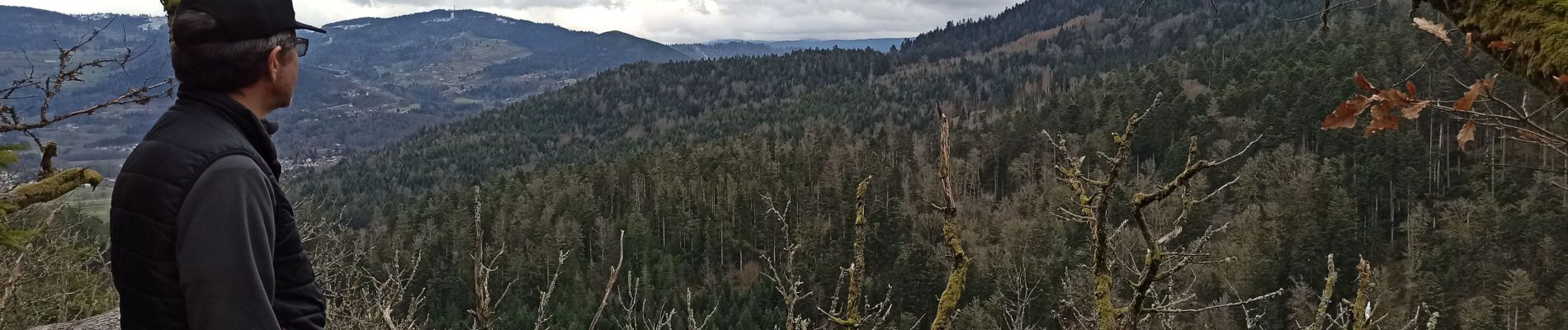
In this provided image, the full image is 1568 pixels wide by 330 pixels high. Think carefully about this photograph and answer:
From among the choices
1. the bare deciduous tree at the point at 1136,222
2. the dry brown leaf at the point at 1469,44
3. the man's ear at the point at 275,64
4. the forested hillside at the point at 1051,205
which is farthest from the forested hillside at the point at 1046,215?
the man's ear at the point at 275,64

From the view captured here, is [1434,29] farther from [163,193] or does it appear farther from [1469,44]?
[163,193]

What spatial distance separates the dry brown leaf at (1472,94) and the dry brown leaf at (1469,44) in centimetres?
33

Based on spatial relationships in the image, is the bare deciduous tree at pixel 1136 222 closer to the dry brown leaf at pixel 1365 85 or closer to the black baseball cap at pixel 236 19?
the dry brown leaf at pixel 1365 85

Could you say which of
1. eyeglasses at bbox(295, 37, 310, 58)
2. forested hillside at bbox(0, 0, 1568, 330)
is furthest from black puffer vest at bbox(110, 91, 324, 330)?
forested hillside at bbox(0, 0, 1568, 330)

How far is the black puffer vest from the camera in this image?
204cm

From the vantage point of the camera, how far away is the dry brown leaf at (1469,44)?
2320 millimetres

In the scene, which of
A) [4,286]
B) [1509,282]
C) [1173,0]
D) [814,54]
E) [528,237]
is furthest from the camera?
[814,54]

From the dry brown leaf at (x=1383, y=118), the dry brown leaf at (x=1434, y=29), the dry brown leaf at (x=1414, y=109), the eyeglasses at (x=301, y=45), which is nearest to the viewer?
the dry brown leaf at (x=1414, y=109)

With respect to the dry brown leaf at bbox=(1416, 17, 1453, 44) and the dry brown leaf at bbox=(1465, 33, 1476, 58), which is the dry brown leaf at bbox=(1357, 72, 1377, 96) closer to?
the dry brown leaf at bbox=(1416, 17, 1453, 44)

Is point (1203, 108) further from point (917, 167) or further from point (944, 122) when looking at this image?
point (944, 122)

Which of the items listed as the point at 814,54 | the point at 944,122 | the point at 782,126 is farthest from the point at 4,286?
the point at 814,54

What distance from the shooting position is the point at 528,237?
69062 millimetres

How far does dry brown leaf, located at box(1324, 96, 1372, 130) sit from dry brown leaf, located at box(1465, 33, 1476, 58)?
0.36 m

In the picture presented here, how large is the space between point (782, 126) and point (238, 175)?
121 meters
